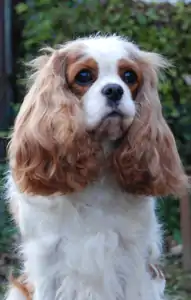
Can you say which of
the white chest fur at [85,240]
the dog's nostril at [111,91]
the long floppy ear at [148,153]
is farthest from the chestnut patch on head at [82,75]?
the white chest fur at [85,240]

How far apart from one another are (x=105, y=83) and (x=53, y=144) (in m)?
0.40

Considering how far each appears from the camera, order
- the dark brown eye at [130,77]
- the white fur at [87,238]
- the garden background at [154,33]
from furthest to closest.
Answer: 1. the garden background at [154,33]
2. the white fur at [87,238]
3. the dark brown eye at [130,77]

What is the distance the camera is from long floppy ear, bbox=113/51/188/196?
4520 millimetres

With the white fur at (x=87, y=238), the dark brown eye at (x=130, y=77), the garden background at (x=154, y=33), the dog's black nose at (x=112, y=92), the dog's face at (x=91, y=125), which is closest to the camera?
the dog's black nose at (x=112, y=92)

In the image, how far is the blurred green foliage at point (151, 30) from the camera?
7594 mm

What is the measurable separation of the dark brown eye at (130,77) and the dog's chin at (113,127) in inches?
8.4

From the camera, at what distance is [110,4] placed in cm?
771

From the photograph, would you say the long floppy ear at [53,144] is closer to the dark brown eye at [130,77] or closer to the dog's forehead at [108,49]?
the dog's forehead at [108,49]

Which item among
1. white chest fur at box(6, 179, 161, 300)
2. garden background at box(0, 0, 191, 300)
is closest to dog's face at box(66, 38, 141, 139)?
white chest fur at box(6, 179, 161, 300)

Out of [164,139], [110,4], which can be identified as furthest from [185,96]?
[164,139]

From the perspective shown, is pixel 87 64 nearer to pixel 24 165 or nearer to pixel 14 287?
pixel 24 165

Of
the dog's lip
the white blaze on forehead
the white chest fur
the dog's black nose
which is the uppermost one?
the white blaze on forehead

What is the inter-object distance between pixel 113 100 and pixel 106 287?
1037 mm

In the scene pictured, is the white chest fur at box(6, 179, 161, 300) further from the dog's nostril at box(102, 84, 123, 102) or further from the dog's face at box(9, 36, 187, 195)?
the dog's nostril at box(102, 84, 123, 102)
